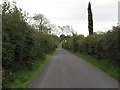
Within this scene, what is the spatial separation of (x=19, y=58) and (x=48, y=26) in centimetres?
5536

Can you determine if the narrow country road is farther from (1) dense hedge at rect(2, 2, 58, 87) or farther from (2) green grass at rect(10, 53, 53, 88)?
(1) dense hedge at rect(2, 2, 58, 87)

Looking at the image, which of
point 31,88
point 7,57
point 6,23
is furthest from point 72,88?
point 6,23

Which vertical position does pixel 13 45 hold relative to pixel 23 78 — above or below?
above

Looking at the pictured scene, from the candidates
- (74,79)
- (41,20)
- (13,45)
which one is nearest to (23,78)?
(13,45)

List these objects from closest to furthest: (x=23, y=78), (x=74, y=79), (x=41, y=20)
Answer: (x=23, y=78) < (x=74, y=79) < (x=41, y=20)

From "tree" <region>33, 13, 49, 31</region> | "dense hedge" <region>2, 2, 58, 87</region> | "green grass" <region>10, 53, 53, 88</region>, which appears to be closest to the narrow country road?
"green grass" <region>10, 53, 53, 88</region>

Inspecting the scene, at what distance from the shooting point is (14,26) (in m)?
13.1

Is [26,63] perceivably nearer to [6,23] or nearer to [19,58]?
[19,58]

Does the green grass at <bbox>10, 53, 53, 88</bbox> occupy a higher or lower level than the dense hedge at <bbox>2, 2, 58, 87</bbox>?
lower

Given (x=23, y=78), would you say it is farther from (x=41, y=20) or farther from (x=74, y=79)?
(x=41, y=20)

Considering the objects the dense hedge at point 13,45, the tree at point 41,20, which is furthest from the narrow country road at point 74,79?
the tree at point 41,20

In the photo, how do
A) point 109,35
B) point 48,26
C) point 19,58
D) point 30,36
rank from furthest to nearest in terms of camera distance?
point 48,26
point 30,36
point 109,35
point 19,58

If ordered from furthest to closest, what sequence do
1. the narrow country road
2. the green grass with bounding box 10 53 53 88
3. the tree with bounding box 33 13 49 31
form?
the tree with bounding box 33 13 49 31, the narrow country road, the green grass with bounding box 10 53 53 88

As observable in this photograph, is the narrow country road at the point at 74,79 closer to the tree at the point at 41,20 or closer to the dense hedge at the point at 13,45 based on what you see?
the dense hedge at the point at 13,45
